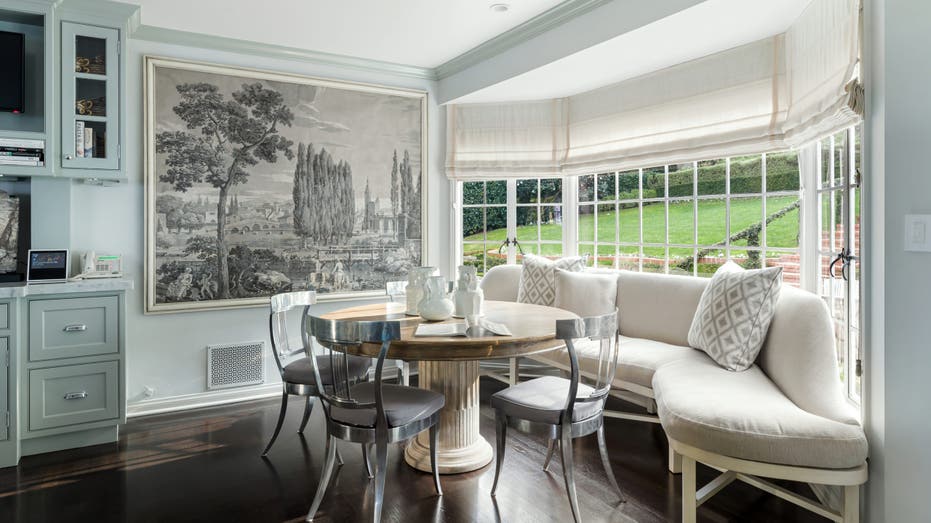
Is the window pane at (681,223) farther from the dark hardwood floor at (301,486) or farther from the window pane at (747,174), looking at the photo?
the dark hardwood floor at (301,486)

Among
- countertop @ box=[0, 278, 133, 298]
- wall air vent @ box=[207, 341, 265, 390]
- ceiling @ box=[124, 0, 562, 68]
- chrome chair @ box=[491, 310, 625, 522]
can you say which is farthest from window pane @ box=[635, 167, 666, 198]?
countertop @ box=[0, 278, 133, 298]

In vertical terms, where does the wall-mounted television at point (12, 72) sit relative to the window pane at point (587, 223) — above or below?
above

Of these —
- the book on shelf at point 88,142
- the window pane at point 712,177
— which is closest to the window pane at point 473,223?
the window pane at point 712,177

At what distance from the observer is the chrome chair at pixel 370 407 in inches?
85.5

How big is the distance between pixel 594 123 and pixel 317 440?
3.13m

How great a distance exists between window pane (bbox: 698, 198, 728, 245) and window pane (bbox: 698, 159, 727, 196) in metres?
0.07

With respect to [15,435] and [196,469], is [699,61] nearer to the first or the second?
[196,469]

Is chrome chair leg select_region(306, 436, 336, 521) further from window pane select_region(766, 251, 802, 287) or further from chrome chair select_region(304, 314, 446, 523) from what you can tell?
window pane select_region(766, 251, 802, 287)

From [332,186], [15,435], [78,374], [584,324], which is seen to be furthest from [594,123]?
[15,435]

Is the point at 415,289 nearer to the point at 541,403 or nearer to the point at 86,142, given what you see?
the point at 541,403

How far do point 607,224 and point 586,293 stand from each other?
856 millimetres

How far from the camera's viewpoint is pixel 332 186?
4504mm

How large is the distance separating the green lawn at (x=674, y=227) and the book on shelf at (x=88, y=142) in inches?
116

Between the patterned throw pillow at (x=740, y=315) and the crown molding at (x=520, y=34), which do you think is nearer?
the patterned throw pillow at (x=740, y=315)
